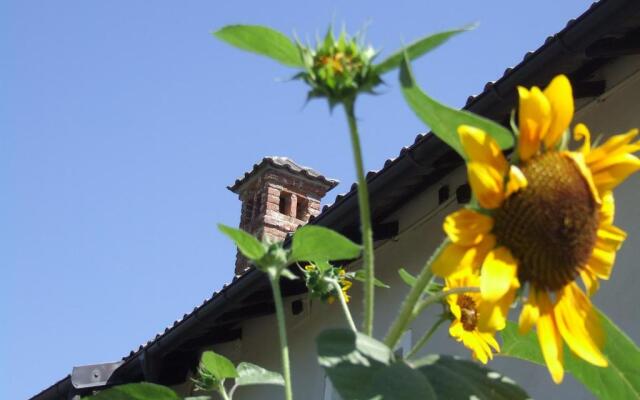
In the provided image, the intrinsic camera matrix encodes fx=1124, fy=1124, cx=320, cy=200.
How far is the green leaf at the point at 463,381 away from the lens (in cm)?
70

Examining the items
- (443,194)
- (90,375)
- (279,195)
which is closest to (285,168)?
(279,195)

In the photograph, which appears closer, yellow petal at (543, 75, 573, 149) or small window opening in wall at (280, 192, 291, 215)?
yellow petal at (543, 75, 573, 149)

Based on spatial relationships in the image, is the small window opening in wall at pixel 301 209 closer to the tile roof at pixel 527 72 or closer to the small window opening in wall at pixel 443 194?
the tile roof at pixel 527 72

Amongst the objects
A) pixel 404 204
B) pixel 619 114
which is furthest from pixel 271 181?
pixel 619 114

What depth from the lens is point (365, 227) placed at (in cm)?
70

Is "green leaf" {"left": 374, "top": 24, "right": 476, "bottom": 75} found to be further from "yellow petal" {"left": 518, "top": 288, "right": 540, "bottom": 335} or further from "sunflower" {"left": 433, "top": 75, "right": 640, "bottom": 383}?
"yellow petal" {"left": 518, "top": 288, "right": 540, "bottom": 335}

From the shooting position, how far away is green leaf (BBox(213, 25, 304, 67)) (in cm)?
71

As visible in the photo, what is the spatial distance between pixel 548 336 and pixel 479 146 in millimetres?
141

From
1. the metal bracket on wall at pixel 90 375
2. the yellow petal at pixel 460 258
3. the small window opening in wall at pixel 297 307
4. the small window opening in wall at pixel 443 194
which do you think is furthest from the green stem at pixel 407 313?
the metal bracket on wall at pixel 90 375

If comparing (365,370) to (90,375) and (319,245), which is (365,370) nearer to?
(319,245)

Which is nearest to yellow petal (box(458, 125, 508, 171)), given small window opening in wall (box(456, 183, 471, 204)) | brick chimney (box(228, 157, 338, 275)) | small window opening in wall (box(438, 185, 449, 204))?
small window opening in wall (box(456, 183, 471, 204))

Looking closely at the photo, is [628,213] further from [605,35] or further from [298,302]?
[298,302]

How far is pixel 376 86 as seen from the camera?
72cm

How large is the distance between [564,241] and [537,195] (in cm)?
4
